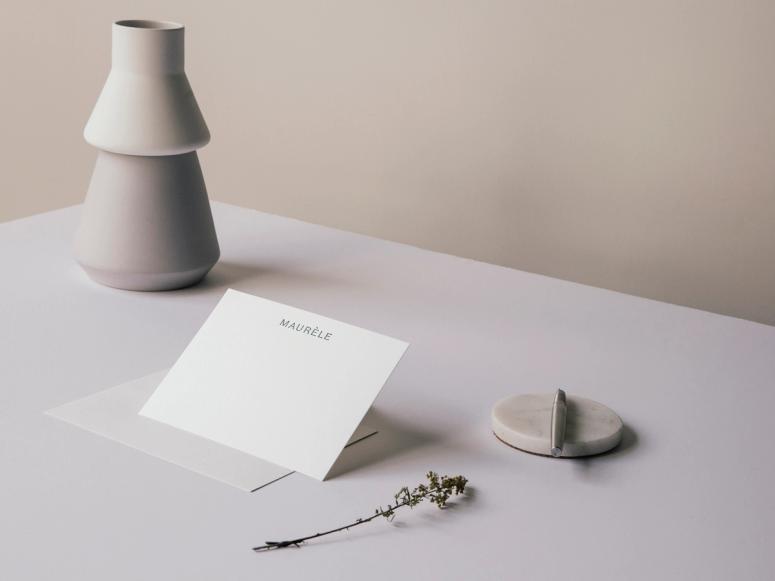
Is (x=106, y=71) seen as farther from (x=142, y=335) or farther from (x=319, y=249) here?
(x=142, y=335)

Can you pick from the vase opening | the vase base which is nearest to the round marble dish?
the vase base

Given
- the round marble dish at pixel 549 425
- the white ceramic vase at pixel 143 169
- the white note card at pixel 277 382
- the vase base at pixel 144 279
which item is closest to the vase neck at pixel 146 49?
the white ceramic vase at pixel 143 169

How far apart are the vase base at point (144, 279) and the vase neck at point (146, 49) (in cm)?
21

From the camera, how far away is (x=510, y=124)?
1533 millimetres

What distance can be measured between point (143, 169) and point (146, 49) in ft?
0.41

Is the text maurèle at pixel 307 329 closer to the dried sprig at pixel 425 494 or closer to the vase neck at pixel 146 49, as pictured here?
the dried sprig at pixel 425 494

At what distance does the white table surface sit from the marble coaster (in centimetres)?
1

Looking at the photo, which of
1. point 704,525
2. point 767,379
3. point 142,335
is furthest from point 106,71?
point 704,525

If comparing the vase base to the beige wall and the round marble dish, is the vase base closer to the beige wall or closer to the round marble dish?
the round marble dish

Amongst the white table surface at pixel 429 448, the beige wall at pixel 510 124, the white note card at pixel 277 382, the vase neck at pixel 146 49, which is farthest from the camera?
the beige wall at pixel 510 124

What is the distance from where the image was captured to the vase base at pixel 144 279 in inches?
42.3

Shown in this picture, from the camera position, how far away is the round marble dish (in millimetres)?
782

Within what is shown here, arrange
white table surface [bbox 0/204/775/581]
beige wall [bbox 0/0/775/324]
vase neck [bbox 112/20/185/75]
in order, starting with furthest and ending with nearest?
beige wall [bbox 0/0/775/324] < vase neck [bbox 112/20/185/75] < white table surface [bbox 0/204/775/581]

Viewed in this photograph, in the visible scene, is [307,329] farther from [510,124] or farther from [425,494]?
[510,124]
